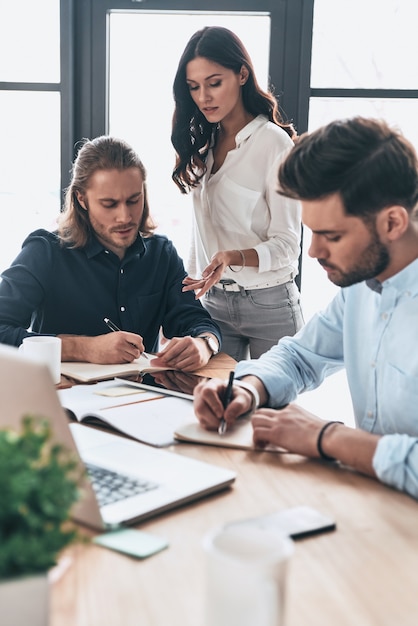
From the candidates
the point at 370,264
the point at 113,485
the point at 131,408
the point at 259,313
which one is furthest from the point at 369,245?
the point at 259,313

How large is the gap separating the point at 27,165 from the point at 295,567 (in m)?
2.66

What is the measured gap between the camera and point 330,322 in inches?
67.5

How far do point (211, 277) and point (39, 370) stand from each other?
1448 mm

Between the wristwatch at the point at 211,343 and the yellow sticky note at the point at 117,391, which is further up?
the yellow sticky note at the point at 117,391

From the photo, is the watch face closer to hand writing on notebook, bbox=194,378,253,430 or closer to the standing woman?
the standing woman

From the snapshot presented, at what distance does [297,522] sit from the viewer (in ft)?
3.21

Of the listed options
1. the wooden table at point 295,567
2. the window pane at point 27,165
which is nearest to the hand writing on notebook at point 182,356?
the wooden table at point 295,567

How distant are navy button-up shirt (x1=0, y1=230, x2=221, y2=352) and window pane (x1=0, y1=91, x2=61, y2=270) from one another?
39.1 inches

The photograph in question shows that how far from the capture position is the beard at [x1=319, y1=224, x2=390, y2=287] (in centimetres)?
141

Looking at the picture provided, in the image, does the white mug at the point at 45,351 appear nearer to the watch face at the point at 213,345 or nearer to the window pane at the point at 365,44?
the watch face at the point at 213,345

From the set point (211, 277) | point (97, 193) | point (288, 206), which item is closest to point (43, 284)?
point (97, 193)

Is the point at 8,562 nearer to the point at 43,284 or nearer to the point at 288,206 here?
the point at 43,284

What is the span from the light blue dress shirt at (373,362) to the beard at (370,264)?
4 cm

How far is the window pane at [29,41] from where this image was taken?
10.1ft
